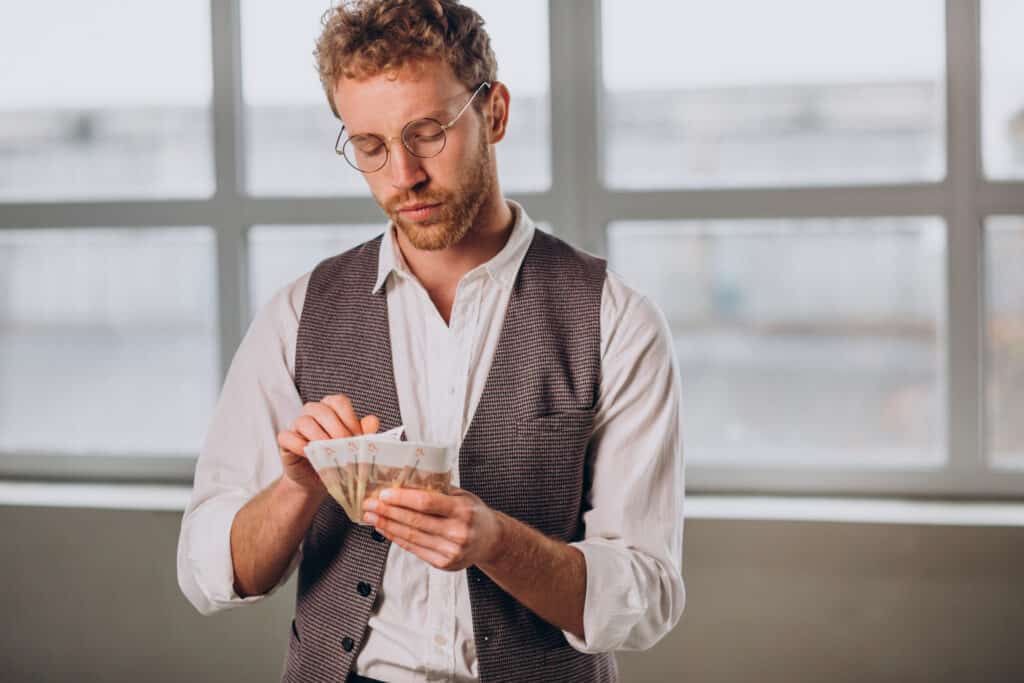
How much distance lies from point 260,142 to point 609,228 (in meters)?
1.05

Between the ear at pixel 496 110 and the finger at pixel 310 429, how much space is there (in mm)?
552

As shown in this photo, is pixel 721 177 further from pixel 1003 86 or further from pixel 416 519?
pixel 416 519

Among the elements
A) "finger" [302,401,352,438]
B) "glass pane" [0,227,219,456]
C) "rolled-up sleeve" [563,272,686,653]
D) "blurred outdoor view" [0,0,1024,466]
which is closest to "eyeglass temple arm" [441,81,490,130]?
"rolled-up sleeve" [563,272,686,653]

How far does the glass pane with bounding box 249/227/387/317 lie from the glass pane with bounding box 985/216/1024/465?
65.5 inches

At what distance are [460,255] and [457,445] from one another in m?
0.32

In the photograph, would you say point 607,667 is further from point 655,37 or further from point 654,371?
point 655,37

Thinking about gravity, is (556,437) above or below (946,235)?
below

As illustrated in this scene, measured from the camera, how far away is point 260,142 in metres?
3.18

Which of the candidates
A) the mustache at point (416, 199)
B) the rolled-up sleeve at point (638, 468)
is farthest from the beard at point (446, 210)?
the rolled-up sleeve at point (638, 468)

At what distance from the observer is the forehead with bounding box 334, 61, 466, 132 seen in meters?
1.59

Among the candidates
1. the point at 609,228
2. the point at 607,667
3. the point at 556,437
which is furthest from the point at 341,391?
the point at 609,228

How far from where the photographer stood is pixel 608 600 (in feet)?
5.13

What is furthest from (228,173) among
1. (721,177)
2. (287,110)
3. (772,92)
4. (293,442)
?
(293,442)

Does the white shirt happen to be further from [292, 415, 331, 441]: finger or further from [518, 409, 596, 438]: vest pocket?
[292, 415, 331, 441]: finger
